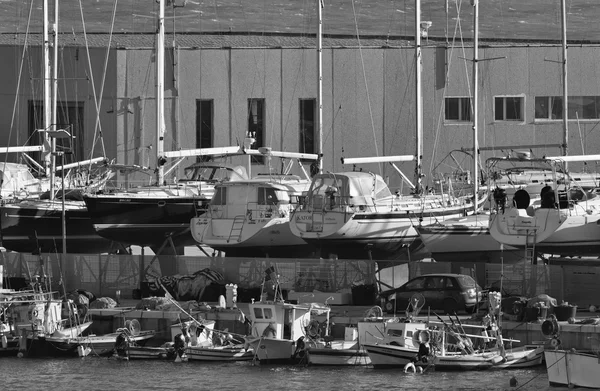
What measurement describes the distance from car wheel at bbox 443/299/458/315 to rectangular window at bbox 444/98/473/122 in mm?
21132

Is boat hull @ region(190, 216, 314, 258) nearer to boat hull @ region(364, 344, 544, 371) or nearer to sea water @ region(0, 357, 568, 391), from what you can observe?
sea water @ region(0, 357, 568, 391)

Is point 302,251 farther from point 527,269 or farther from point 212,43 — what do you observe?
point 212,43

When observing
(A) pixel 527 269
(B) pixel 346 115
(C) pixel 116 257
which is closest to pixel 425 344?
(A) pixel 527 269

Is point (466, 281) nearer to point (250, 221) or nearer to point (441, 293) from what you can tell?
point (441, 293)

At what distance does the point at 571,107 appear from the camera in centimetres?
5525

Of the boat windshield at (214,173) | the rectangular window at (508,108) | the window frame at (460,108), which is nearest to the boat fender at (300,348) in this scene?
the boat windshield at (214,173)

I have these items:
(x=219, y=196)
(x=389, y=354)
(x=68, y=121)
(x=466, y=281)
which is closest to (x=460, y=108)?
(x=219, y=196)

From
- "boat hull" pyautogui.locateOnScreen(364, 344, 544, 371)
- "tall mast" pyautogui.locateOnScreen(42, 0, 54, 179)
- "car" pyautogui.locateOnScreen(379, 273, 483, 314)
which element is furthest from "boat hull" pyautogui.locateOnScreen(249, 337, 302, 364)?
"tall mast" pyautogui.locateOnScreen(42, 0, 54, 179)

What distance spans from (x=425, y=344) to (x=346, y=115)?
23.5 meters

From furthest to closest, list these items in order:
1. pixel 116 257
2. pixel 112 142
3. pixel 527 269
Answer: pixel 112 142 → pixel 116 257 → pixel 527 269

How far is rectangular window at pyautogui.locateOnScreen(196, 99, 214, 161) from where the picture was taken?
2156 inches

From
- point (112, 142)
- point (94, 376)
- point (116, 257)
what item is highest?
point (112, 142)

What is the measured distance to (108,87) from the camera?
54188mm

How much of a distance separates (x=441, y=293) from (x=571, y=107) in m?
21.9
